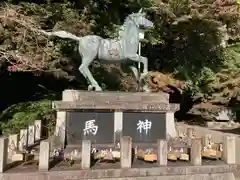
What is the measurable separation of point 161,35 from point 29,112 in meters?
8.52

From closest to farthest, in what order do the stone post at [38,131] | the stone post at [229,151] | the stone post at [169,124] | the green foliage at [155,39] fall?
the stone post at [229,151] < the stone post at [169,124] < the stone post at [38,131] < the green foliage at [155,39]

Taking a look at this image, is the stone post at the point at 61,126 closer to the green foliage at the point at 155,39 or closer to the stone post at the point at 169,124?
the stone post at the point at 169,124

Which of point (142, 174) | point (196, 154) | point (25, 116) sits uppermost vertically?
point (25, 116)

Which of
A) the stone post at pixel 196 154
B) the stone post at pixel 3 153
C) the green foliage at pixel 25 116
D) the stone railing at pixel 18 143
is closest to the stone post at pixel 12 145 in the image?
the stone railing at pixel 18 143

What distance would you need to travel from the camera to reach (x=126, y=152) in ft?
19.0

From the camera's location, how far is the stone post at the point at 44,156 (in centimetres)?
540

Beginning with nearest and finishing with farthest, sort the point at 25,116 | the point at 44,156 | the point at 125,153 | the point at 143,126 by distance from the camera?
the point at 44,156, the point at 125,153, the point at 143,126, the point at 25,116

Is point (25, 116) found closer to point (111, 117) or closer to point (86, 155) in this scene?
point (111, 117)

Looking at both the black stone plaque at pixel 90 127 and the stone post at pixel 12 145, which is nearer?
the stone post at pixel 12 145

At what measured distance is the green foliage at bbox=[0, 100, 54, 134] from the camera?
10.8 meters

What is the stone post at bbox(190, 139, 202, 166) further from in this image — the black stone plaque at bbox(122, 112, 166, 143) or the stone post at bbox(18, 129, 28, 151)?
the stone post at bbox(18, 129, 28, 151)

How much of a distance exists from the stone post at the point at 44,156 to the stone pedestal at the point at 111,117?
70.8 inches

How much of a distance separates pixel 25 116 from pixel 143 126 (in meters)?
4.91

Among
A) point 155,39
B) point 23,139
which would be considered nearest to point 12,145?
point 23,139
